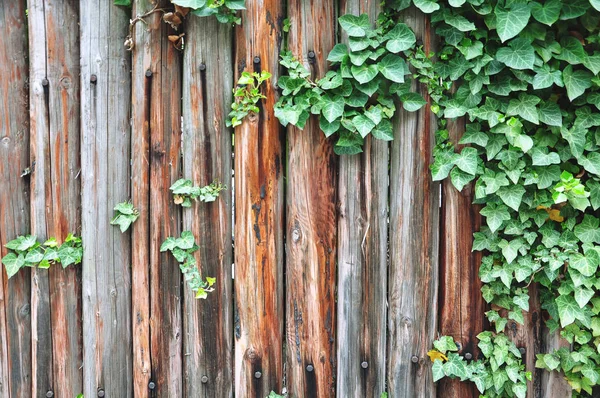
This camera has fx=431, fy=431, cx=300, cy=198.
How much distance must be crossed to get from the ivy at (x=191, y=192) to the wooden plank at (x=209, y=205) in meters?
0.03

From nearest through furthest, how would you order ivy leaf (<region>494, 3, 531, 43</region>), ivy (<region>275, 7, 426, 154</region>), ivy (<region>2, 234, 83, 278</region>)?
1. ivy leaf (<region>494, 3, 531, 43</region>)
2. ivy (<region>275, 7, 426, 154</region>)
3. ivy (<region>2, 234, 83, 278</region>)

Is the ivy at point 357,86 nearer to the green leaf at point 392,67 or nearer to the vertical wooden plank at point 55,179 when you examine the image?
the green leaf at point 392,67

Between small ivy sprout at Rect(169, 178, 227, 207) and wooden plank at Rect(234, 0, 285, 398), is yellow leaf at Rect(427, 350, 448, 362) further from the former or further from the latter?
small ivy sprout at Rect(169, 178, 227, 207)

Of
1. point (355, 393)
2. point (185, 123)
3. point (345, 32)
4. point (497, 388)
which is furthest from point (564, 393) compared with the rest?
point (185, 123)

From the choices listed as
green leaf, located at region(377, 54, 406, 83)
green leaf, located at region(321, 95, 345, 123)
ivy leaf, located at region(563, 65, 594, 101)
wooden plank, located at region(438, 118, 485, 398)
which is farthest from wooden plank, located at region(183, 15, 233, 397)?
ivy leaf, located at region(563, 65, 594, 101)

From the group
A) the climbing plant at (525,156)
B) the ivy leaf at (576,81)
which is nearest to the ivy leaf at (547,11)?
the climbing plant at (525,156)

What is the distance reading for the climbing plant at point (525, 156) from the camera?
1856 mm

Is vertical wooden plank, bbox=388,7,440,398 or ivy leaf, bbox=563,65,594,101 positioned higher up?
ivy leaf, bbox=563,65,594,101

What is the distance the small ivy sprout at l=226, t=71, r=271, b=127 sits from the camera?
1979 millimetres

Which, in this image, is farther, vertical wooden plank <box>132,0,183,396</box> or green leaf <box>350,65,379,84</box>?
vertical wooden plank <box>132,0,183,396</box>

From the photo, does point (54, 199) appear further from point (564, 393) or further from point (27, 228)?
point (564, 393)

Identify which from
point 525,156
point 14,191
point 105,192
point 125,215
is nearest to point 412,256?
point 525,156

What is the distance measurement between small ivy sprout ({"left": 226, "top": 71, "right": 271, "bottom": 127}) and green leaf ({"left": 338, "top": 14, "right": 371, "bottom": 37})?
1.31ft

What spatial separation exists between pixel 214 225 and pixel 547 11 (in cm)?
174
